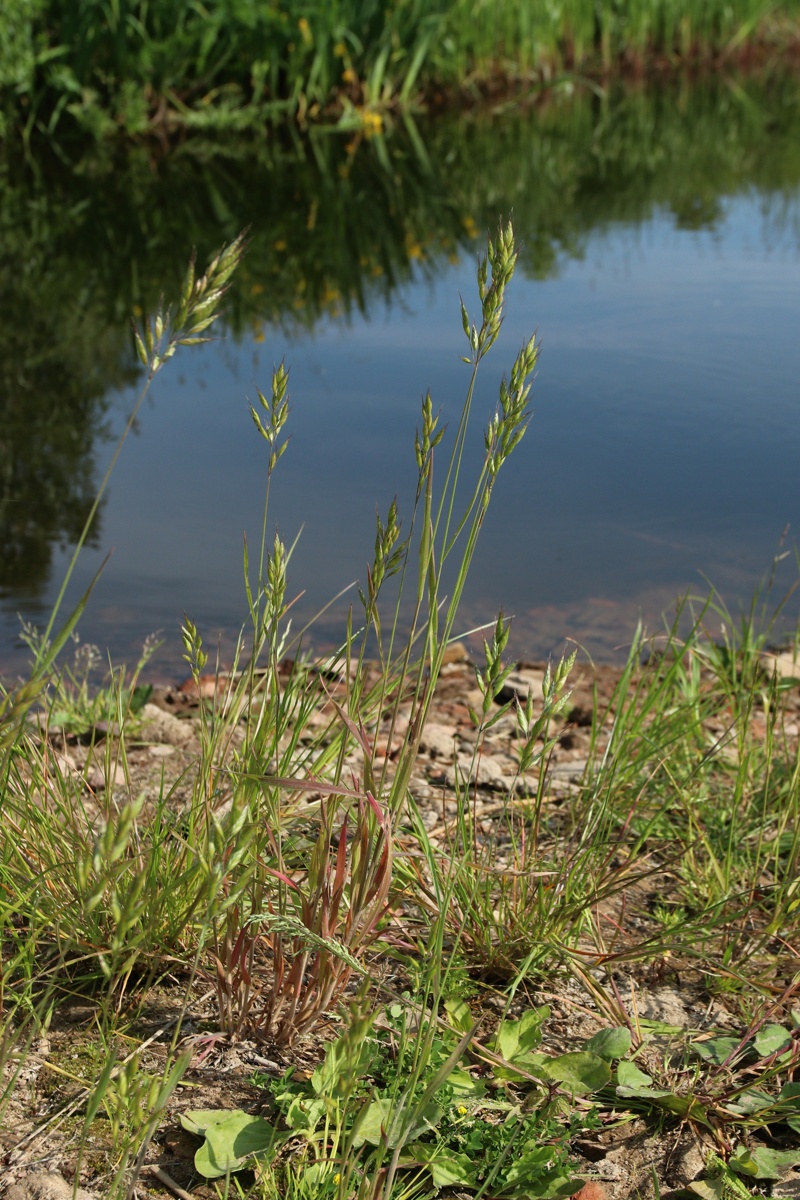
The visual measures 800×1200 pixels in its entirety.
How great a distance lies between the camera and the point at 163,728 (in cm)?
242

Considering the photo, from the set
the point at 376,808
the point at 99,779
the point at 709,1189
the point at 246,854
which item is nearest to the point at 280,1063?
the point at 246,854

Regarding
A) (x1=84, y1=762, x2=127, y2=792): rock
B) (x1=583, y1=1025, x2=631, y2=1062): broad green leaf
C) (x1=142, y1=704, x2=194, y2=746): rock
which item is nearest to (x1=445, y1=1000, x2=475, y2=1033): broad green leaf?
(x1=583, y1=1025, x2=631, y2=1062): broad green leaf

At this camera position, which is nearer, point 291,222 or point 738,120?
point 291,222

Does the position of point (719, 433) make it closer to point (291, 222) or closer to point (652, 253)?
point (652, 253)

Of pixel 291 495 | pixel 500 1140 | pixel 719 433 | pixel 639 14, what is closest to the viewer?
pixel 500 1140

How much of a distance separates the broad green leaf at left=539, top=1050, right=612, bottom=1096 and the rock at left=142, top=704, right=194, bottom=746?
3.99 feet

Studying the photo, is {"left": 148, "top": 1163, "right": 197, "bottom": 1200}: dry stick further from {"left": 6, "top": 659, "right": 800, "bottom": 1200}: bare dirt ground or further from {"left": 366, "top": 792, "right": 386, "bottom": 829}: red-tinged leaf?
{"left": 366, "top": 792, "right": 386, "bottom": 829}: red-tinged leaf

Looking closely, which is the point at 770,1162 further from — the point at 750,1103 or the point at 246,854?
A: the point at 246,854

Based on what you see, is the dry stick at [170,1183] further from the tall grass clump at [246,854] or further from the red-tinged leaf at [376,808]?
the red-tinged leaf at [376,808]

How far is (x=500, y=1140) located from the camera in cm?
125

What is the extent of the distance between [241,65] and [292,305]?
17.1ft

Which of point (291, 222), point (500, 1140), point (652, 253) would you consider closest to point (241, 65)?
point (291, 222)

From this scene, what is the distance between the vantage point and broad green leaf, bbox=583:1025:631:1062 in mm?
1378

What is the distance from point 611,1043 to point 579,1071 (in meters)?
0.06
